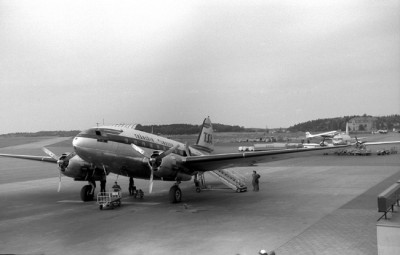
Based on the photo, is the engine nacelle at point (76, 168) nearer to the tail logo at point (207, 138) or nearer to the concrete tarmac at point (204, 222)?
the concrete tarmac at point (204, 222)

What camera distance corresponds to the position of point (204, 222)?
15.9 m

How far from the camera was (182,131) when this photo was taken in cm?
3400

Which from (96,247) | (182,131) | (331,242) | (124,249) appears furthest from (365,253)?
(182,131)

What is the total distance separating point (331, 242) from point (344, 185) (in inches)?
587

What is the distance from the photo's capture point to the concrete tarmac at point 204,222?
12.1m

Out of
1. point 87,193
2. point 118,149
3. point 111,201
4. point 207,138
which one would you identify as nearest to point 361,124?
point 207,138

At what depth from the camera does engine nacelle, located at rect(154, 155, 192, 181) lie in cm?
1973

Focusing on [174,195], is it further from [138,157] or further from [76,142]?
[76,142]

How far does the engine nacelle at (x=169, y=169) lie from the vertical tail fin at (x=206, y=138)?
7.28 meters

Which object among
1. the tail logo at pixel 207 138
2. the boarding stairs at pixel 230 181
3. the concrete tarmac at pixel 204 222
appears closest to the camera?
the concrete tarmac at pixel 204 222

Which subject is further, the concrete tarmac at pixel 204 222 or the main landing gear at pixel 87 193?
the main landing gear at pixel 87 193

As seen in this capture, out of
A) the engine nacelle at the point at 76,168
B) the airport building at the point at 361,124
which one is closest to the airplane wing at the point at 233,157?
the engine nacelle at the point at 76,168

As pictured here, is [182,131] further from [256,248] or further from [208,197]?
[256,248]

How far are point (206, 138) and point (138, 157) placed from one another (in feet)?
32.5
